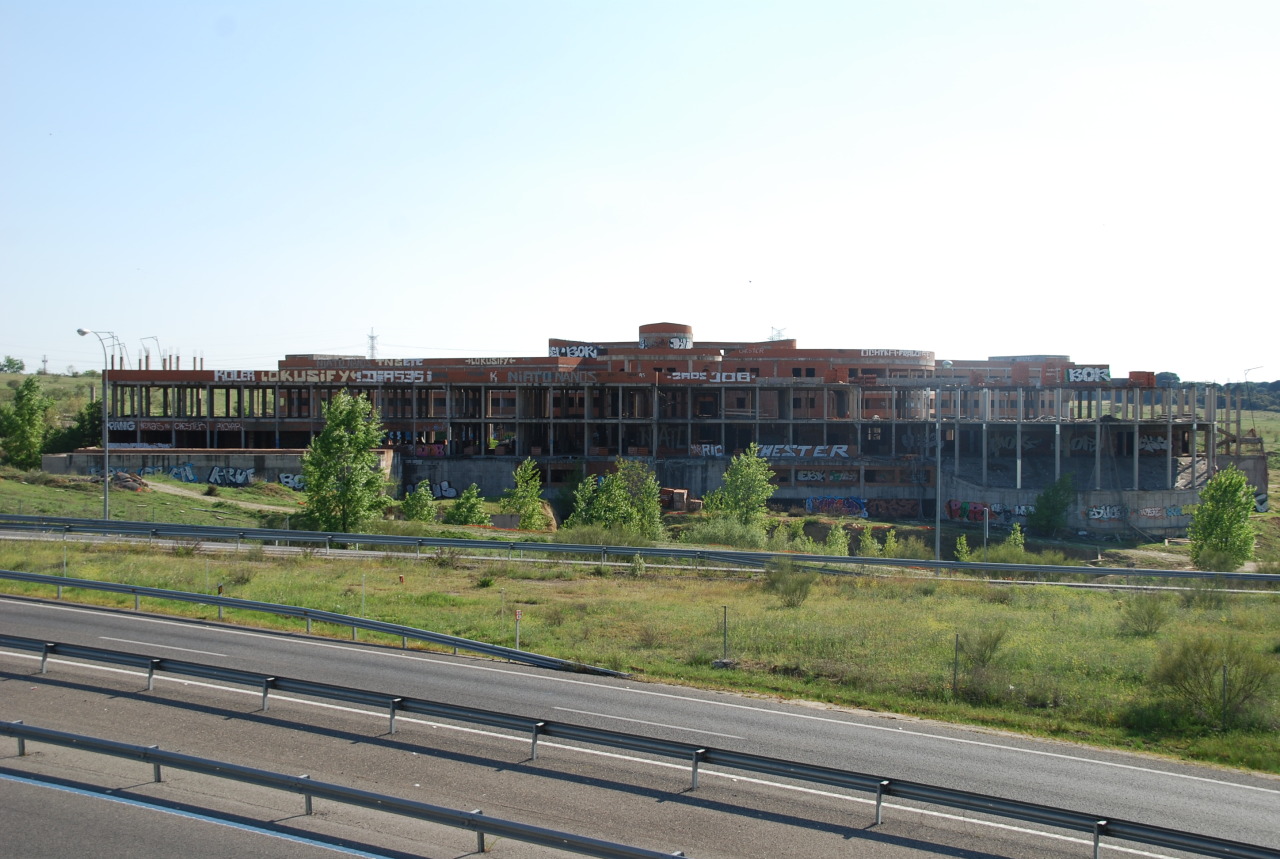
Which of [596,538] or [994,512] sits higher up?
[596,538]

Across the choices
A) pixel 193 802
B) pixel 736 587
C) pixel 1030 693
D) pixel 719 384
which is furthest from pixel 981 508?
pixel 193 802

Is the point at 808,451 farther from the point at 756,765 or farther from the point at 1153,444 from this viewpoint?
the point at 756,765

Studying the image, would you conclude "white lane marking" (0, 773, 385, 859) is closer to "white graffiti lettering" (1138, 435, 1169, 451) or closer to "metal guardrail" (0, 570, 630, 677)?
"metal guardrail" (0, 570, 630, 677)

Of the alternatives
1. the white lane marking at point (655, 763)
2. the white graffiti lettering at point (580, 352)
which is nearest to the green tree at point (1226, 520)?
the white lane marking at point (655, 763)

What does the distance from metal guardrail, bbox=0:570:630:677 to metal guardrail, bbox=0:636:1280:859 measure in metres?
5.50

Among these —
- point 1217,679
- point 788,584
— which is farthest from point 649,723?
point 788,584

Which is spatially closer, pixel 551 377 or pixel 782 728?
pixel 782 728

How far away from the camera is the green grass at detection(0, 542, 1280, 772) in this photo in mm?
20344

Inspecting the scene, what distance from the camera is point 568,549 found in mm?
42719

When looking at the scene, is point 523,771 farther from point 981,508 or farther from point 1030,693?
point 981,508

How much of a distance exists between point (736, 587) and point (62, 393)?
14651cm

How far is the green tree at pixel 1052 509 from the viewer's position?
3098 inches

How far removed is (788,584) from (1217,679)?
14842 mm

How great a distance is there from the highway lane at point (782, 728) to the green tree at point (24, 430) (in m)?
65.3
